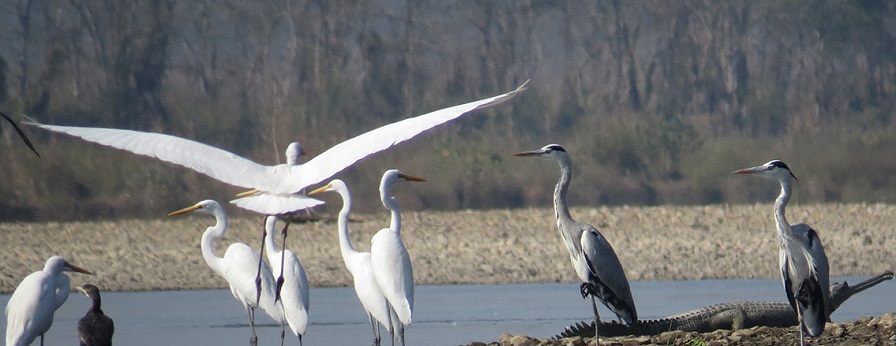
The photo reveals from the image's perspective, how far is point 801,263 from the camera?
9617 millimetres

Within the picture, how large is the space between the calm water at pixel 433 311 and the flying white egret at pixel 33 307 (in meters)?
2.24

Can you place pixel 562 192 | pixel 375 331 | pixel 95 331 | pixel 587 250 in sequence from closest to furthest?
pixel 95 331 → pixel 587 250 → pixel 562 192 → pixel 375 331

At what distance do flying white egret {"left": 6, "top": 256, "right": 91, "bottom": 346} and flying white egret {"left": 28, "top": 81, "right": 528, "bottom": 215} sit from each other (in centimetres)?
185

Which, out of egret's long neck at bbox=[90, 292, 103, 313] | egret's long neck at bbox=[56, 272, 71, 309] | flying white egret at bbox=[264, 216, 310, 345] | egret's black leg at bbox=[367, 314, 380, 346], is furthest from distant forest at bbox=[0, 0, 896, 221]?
egret's long neck at bbox=[90, 292, 103, 313]

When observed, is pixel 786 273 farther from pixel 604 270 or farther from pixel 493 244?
pixel 493 244

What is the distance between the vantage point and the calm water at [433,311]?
13422 millimetres

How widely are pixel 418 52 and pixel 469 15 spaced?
2306mm

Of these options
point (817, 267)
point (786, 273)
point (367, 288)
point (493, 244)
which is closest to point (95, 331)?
point (367, 288)

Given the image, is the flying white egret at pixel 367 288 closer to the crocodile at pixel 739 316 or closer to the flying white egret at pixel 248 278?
the flying white egret at pixel 248 278

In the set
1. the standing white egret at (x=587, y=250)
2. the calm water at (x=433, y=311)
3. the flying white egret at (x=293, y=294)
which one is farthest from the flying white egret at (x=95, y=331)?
the standing white egret at (x=587, y=250)

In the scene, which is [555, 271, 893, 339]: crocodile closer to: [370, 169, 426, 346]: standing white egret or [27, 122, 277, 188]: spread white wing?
[370, 169, 426, 346]: standing white egret

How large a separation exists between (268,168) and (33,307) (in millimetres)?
2152

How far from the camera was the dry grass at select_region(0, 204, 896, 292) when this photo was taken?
18.5m

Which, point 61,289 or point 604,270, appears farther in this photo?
point 61,289
